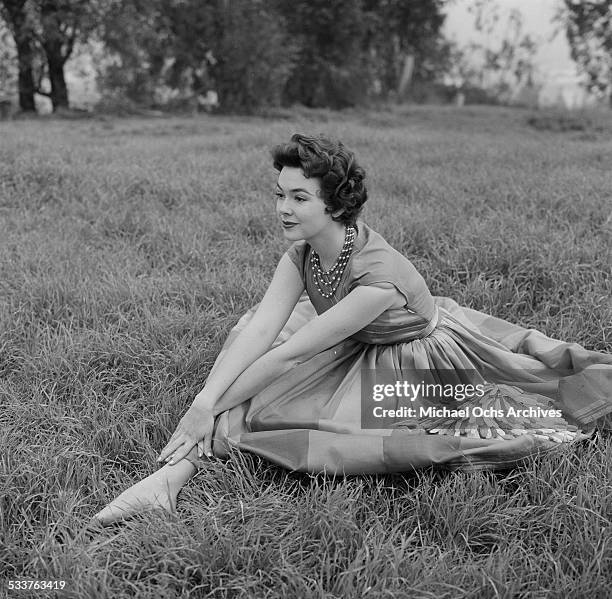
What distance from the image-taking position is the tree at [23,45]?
1144 cm

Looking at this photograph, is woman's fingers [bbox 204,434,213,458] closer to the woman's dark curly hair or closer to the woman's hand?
the woman's hand

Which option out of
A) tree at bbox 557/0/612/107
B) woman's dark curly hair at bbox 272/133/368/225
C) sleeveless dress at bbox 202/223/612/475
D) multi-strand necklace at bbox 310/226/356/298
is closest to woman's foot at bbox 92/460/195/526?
sleeveless dress at bbox 202/223/612/475

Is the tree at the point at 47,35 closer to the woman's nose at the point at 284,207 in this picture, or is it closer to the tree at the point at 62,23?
the tree at the point at 62,23

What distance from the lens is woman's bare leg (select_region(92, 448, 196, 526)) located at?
1.78 meters

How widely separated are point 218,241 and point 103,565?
8.38 feet

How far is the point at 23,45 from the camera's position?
12156 mm

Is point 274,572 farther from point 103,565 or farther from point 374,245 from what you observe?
point 374,245

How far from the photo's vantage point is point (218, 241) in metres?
3.94

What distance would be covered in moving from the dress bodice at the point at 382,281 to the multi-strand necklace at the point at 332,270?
0.06 ft

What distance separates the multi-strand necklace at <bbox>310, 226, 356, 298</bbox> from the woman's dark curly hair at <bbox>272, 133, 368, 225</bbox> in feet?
0.24

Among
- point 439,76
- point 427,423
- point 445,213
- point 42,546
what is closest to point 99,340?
point 42,546

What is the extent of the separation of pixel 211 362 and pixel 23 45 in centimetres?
1199

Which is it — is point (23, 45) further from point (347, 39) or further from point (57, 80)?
point (347, 39)

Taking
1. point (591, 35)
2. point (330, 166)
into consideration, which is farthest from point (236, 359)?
point (591, 35)
